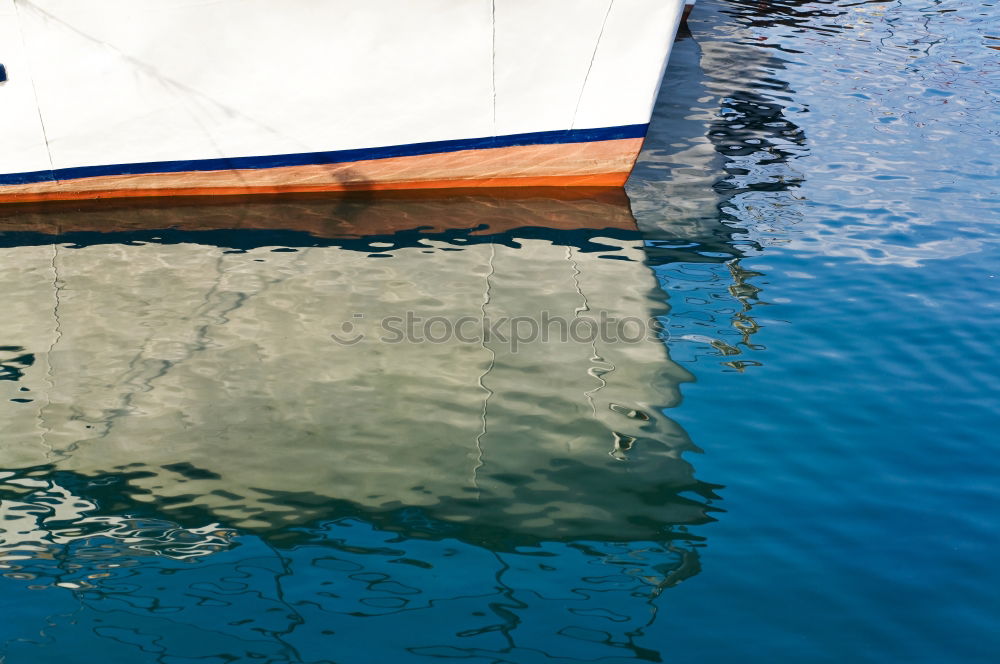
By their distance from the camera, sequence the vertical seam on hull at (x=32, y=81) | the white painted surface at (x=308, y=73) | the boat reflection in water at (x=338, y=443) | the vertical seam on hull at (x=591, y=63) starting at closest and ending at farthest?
the boat reflection in water at (x=338, y=443) → the vertical seam on hull at (x=32, y=81) → the white painted surface at (x=308, y=73) → the vertical seam on hull at (x=591, y=63)

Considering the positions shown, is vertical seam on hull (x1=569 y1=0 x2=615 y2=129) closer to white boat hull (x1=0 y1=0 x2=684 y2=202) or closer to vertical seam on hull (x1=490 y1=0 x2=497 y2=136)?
white boat hull (x1=0 y1=0 x2=684 y2=202)

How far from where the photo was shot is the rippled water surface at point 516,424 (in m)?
4.37

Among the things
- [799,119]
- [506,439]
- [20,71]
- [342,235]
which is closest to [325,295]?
[342,235]

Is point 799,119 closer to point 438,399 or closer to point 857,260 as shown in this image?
point 857,260

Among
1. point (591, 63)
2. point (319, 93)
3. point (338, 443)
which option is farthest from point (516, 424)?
point (319, 93)

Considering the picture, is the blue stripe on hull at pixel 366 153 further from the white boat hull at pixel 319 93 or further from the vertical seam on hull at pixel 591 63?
the vertical seam on hull at pixel 591 63

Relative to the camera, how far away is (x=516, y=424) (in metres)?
5.86

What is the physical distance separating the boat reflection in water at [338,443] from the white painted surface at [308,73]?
1.03 meters

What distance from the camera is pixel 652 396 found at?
243 inches

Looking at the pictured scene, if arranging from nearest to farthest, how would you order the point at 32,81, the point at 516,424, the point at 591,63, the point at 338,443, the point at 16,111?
the point at 338,443 < the point at 516,424 < the point at 32,81 < the point at 16,111 < the point at 591,63

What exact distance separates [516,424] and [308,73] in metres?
4.79

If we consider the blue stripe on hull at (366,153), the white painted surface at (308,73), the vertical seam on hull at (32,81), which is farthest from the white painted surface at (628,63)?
the vertical seam on hull at (32,81)

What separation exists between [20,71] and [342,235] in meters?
3.37

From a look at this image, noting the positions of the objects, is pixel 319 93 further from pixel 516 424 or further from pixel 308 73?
pixel 516 424
